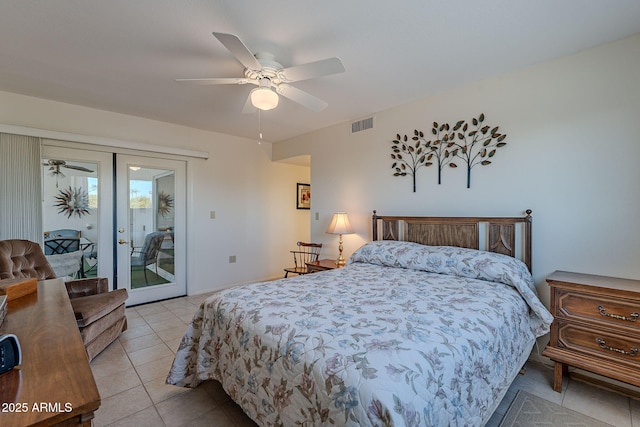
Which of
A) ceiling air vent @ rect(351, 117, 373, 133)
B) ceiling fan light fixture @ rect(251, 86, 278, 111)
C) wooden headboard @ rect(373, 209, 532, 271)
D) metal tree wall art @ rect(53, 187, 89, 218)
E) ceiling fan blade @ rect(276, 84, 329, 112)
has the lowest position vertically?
wooden headboard @ rect(373, 209, 532, 271)

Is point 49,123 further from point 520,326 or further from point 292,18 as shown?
point 520,326

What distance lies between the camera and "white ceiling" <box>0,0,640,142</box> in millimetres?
1729

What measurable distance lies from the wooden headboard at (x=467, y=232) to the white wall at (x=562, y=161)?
8 centimetres

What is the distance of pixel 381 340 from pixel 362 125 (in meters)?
2.96

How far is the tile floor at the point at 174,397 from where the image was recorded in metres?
1.75

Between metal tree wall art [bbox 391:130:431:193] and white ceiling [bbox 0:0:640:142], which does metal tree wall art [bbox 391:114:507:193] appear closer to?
metal tree wall art [bbox 391:130:431:193]

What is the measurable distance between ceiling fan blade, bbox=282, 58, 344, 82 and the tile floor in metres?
2.19

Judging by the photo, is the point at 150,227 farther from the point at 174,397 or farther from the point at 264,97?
the point at 264,97

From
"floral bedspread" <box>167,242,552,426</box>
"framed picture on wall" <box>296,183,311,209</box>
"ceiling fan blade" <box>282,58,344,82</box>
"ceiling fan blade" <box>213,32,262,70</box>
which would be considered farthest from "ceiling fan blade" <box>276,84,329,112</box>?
"framed picture on wall" <box>296,183,311,209</box>

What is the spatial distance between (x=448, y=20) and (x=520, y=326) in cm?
196

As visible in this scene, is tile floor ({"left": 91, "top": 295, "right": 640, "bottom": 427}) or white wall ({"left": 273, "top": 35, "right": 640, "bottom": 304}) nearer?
tile floor ({"left": 91, "top": 295, "right": 640, "bottom": 427})

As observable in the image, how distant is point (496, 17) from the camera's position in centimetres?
181

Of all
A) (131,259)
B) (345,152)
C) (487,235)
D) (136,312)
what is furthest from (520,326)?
(131,259)

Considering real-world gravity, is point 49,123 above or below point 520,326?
above
